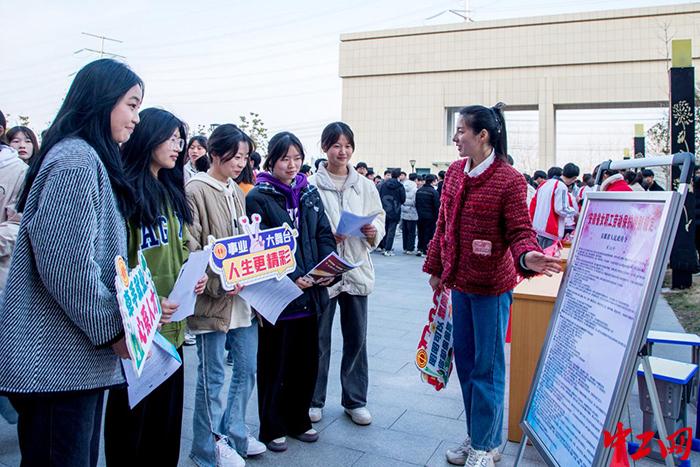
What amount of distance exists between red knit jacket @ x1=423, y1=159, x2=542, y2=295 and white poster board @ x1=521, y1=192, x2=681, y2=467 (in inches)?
14.8

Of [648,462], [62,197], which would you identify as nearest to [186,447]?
[62,197]

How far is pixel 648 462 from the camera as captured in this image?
290cm

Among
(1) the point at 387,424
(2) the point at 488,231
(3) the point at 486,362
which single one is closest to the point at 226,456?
(1) the point at 387,424

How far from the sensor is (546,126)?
3225 cm

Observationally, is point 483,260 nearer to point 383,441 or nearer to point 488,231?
point 488,231

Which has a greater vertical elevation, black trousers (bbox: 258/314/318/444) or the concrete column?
the concrete column

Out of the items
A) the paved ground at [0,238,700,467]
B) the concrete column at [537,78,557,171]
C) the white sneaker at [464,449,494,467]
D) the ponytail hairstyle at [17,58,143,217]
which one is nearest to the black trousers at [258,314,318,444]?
the paved ground at [0,238,700,467]

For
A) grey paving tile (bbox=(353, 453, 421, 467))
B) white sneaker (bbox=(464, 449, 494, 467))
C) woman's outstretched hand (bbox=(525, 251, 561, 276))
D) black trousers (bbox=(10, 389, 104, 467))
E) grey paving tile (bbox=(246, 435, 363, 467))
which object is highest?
woman's outstretched hand (bbox=(525, 251, 561, 276))

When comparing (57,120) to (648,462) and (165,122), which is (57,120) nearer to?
(165,122)

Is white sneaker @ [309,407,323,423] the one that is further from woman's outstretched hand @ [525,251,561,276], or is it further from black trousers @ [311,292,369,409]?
woman's outstretched hand @ [525,251,561,276]

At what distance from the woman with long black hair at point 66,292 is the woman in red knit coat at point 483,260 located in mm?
1651

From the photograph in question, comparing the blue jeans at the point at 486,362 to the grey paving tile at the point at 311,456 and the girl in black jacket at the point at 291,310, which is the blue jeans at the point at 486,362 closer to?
the grey paving tile at the point at 311,456

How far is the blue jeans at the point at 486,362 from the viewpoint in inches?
104

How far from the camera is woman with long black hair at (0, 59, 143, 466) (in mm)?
1440
